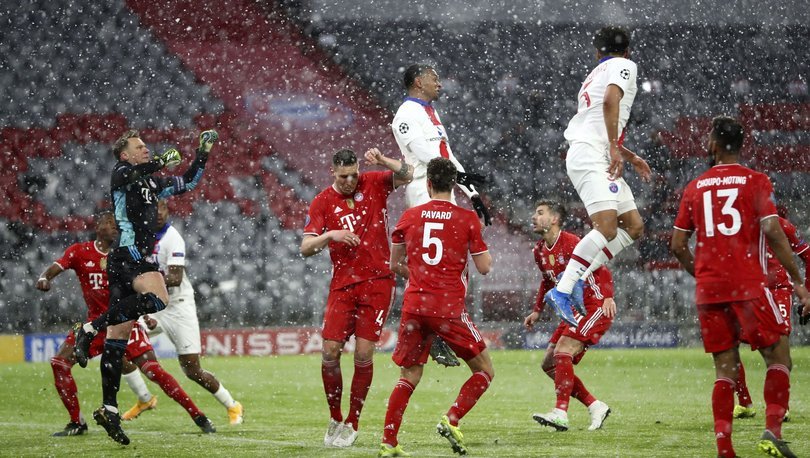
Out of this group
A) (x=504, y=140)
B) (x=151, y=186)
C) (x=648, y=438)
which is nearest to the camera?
(x=648, y=438)

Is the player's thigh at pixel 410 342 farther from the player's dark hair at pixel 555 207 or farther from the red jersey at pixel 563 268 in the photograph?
the player's dark hair at pixel 555 207

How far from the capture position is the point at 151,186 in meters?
7.89

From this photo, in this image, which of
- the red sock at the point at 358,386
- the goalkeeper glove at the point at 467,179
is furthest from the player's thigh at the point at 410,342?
the goalkeeper glove at the point at 467,179

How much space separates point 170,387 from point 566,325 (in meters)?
3.23

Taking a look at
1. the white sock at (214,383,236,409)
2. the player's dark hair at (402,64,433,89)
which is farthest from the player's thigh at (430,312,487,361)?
the white sock at (214,383,236,409)

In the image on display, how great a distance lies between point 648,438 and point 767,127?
22.9 metres

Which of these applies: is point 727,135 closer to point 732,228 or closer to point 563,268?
point 732,228

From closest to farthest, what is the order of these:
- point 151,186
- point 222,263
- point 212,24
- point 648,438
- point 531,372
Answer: point 648,438 → point 151,186 → point 531,372 → point 222,263 → point 212,24

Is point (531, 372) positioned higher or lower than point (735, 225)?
lower

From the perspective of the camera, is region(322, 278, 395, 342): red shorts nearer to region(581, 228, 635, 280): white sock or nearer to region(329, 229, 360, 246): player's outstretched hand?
region(329, 229, 360, 246): player's outstretched hand

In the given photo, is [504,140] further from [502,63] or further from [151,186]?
[151,186]

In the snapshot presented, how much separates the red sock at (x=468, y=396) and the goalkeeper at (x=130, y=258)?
244cm

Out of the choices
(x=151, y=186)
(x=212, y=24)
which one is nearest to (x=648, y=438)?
(x=151, y=186)

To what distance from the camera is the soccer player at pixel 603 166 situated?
7148 millimetres
